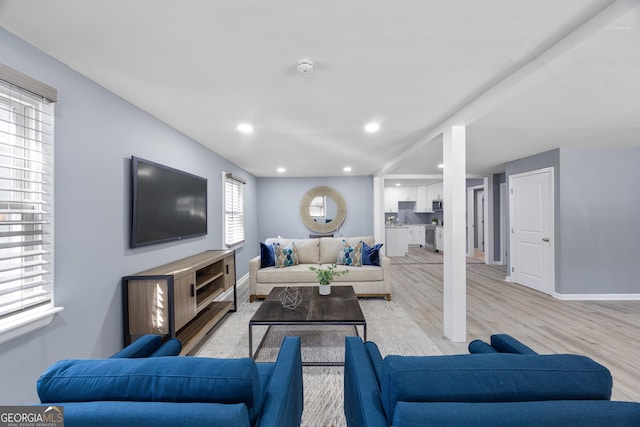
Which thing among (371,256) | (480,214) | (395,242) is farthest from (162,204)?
(480,214)

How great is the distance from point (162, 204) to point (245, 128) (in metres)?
1.21

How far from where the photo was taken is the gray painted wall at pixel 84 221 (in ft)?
5.00

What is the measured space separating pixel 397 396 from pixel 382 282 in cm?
326

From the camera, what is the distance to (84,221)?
1.88 m

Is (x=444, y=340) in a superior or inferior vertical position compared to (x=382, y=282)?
inferior

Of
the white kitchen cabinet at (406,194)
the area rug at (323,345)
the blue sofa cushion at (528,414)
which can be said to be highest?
the white kitchen cabinet at (406,194)

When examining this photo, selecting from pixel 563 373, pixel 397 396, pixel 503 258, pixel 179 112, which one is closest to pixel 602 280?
pixel 503 258

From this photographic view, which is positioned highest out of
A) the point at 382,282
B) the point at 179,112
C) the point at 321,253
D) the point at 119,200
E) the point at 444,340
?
the point at 179,112

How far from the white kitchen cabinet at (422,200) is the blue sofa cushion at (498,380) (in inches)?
365

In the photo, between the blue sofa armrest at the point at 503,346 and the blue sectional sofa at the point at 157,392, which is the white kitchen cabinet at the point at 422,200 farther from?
the blue sectional sofa at the point at 157,392

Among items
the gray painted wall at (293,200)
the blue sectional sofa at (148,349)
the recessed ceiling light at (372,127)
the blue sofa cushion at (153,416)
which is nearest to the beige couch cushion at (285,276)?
→ the recessed ceiling light at (372,127)

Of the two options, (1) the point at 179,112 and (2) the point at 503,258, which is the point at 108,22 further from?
(2) the point at 503,258

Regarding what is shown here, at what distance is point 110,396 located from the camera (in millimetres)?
832

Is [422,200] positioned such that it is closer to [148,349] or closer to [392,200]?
[392,200]
